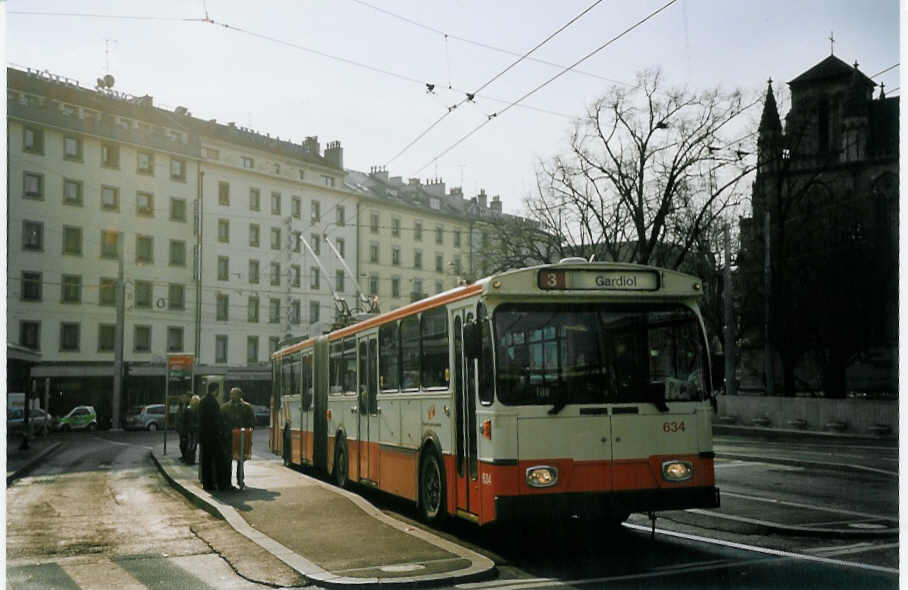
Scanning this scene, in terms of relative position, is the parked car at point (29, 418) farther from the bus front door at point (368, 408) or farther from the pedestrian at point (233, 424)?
the bus front door at point (368, 408)

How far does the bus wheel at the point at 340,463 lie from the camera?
50.6 feet

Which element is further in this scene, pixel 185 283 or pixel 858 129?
pixel 185 283

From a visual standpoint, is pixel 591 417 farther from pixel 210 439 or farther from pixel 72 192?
pixel 210 439

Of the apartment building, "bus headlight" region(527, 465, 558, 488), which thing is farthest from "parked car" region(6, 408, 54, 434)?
"bus headlight" region(527, 465, 558, 488)

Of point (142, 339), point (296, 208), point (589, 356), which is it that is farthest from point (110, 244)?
point (296, 208)

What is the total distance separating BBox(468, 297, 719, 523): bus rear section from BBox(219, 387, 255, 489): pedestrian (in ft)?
21.6

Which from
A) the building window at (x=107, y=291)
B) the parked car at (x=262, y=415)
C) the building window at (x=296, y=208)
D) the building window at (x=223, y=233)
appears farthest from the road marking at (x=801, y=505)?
the parked car at (x=262, y=415)

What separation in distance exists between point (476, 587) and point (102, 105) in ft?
28.4

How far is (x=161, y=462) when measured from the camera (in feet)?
76.8

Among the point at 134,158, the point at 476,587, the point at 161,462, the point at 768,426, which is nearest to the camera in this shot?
the point at 476,587

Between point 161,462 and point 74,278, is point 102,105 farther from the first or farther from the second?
point 161,462

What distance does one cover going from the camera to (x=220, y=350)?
127 ft

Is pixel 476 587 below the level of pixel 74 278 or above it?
below

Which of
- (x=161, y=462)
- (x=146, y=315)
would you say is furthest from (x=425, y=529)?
(x=146, y=315)
